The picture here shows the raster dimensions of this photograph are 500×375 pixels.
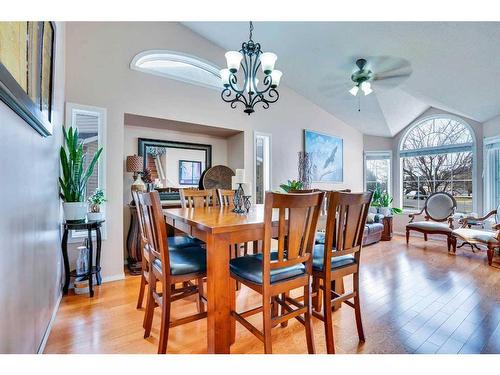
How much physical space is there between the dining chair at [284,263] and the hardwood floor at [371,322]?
0.40 metres

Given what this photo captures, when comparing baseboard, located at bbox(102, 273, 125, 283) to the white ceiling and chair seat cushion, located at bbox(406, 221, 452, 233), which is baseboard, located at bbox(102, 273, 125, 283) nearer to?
the white ceiling

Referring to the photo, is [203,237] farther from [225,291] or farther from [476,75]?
[476,75]

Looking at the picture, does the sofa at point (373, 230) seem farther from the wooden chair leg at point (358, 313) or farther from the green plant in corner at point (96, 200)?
the green plant in corner at point (96, 200)

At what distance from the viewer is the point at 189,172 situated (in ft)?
12.8

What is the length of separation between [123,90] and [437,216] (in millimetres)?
5718

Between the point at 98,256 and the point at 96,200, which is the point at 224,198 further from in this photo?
the point at 98,256

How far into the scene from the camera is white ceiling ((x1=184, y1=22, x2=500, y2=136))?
8.91ft

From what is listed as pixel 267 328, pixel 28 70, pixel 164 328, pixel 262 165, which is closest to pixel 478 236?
Answer: pixel 262 165

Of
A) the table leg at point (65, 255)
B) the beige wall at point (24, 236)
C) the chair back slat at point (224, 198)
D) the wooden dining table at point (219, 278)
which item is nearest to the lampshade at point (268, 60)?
the chair back slat at point (224, 198)

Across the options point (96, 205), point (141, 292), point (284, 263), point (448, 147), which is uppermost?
point (448, 147)

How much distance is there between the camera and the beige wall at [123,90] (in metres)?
2.73

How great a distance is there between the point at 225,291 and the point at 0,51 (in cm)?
145

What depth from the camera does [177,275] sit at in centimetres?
157

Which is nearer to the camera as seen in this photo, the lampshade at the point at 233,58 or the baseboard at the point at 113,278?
the lampshade at the point at 233,58
